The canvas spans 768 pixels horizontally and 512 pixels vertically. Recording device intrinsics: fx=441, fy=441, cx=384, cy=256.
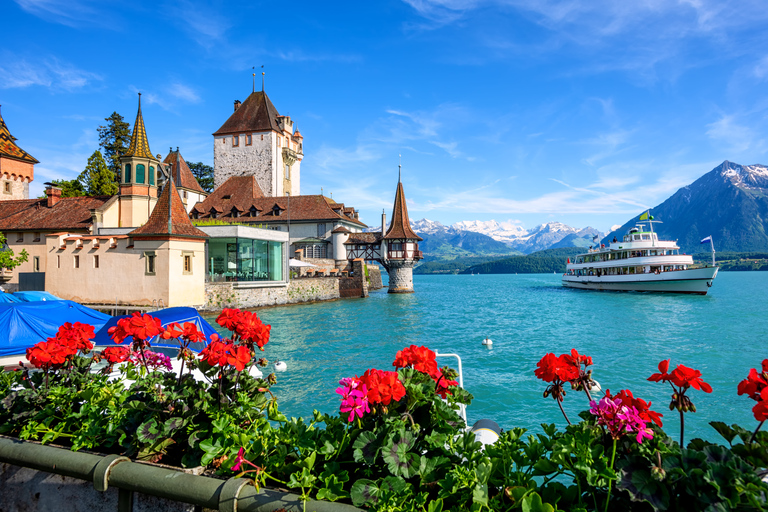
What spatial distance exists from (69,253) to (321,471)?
109 ft

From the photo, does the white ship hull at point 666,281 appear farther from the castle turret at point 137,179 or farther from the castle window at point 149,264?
the castle turret at point 137,179

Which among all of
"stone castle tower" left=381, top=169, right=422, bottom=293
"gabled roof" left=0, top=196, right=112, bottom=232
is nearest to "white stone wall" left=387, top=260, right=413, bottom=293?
"stone castle tower" left=381, top=169, right=422, bottom=293

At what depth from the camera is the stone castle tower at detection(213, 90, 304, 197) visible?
6844 cm

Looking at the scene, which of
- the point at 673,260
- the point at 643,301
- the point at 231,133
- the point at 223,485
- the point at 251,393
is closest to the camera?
the point at 223,485

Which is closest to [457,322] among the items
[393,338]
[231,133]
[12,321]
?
[393,338]

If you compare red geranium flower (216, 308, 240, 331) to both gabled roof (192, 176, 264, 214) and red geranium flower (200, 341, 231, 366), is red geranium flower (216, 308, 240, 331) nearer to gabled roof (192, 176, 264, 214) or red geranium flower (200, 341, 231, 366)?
red geranium flower (200, 341, 231, 366)

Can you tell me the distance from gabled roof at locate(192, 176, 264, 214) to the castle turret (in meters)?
26.4

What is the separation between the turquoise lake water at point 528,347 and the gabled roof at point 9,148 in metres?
32.9

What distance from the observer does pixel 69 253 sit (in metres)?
28.8

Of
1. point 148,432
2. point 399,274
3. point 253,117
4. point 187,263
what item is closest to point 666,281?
point 399,274

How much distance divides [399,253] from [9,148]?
145 ft

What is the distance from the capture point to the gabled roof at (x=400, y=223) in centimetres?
5931

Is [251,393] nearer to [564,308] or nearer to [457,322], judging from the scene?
[457,322]

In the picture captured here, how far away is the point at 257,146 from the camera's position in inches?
2699
